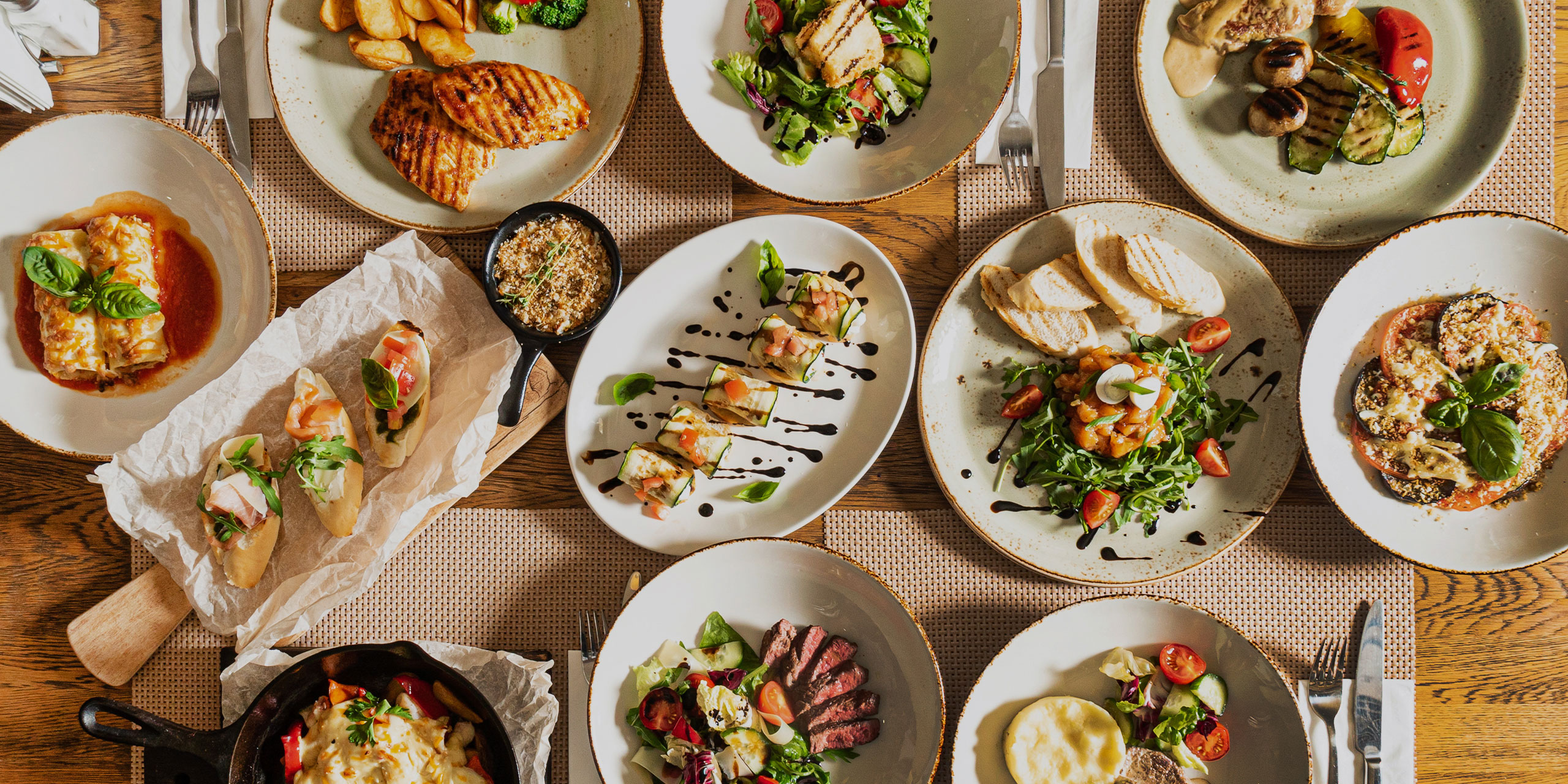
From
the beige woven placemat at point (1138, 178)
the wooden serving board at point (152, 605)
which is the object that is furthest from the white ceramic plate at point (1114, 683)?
the wooden serving board at point (152, 605)

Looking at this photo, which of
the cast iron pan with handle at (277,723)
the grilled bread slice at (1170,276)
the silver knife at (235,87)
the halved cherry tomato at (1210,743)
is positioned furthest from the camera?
the silver knife at (235,87)

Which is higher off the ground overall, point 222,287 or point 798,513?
point 222,287

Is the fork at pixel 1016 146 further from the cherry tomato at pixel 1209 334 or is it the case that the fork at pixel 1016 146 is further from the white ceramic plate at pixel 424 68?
the white ceramic plate at pixel 424 68

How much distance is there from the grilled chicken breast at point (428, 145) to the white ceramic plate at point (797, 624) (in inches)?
66.5

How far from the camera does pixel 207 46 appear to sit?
3154 mm

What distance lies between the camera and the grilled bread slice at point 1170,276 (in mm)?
2910

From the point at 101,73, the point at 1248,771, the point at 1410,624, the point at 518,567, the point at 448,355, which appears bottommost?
the point at 1248,771

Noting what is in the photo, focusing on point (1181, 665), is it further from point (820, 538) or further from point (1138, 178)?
point (1138, 178)

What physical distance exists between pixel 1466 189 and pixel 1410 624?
1.71 meters

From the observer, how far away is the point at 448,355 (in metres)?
3.12

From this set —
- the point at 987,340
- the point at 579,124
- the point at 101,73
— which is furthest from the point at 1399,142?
the point at 101,73

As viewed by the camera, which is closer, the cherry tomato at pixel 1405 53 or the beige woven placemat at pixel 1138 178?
the cherry tomato at pixel 1405 53

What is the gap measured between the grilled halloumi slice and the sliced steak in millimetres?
2448

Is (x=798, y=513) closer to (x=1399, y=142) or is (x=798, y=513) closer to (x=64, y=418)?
(x=1399, y=142)
